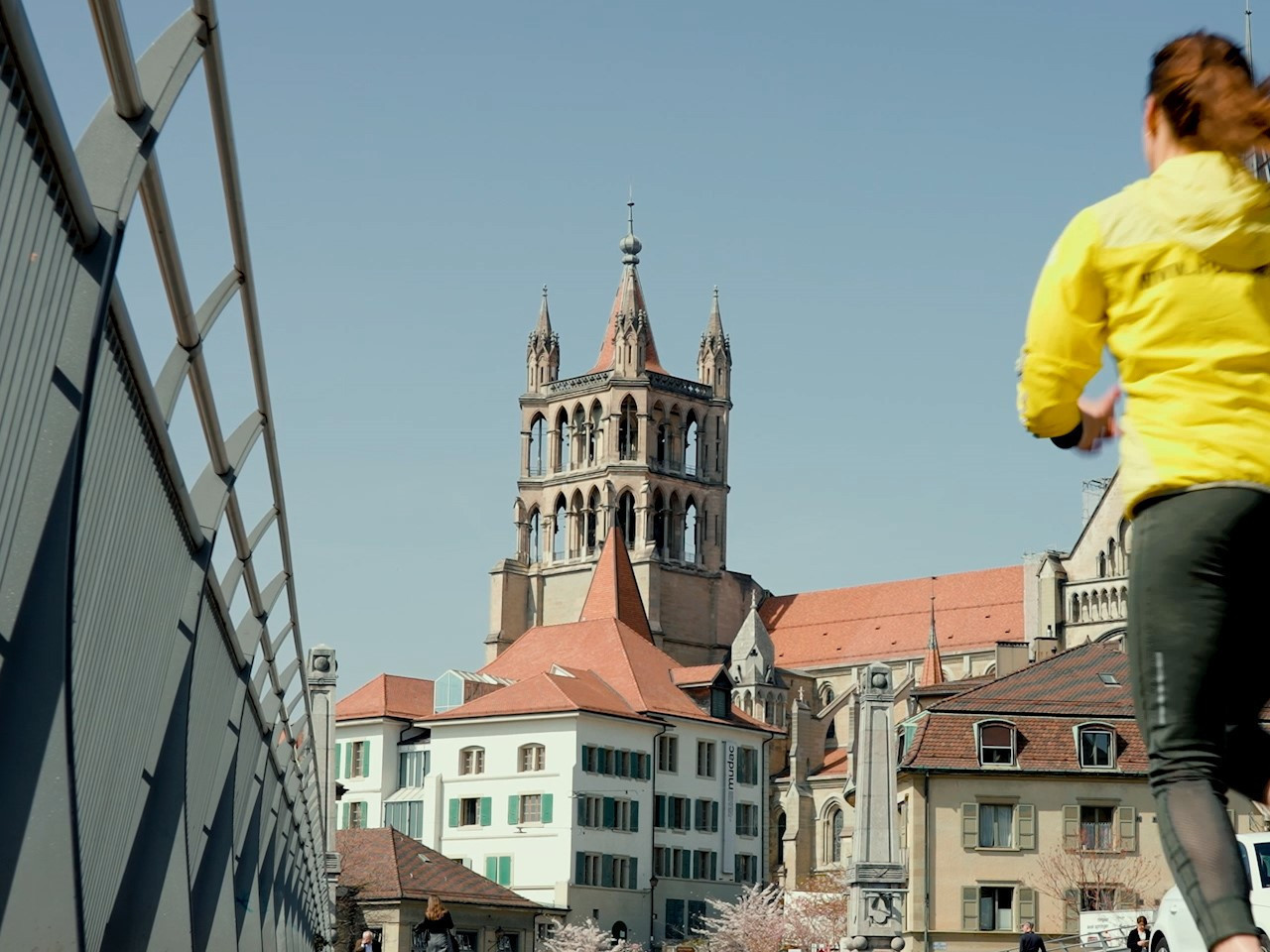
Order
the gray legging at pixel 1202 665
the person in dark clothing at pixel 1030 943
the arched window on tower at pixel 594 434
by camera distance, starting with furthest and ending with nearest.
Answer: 1. the arched window on tower at pixel 594 434
2. the person in dark clothing at pixel 1030 943
3. the gray legging at pixel 1202 665

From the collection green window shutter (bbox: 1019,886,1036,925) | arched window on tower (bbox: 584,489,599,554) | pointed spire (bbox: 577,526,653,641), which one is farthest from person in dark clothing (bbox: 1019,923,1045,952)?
arched window on tower (bbox: 584,489,599,554)

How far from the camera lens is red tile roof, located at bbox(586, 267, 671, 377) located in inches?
5039

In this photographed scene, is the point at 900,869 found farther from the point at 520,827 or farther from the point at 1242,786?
the point at 520,827

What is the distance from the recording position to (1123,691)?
6022cm

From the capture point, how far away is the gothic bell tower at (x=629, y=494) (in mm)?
120188

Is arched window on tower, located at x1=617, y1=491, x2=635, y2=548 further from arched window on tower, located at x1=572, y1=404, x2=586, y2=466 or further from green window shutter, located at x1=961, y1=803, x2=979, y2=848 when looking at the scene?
green window shutter, located at x1=961, y1=803, x2=979, y2=848

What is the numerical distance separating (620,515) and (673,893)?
1573 inches

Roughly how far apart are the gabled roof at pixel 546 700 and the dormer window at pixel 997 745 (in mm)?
27149

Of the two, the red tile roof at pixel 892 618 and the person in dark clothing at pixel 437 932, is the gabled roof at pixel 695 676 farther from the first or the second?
the person in dark clothing at pixel 437 932

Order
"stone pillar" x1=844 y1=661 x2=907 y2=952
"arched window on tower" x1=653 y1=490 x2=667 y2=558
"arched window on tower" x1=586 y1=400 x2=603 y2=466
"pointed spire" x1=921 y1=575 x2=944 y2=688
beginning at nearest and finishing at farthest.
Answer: "stone pillar" x1=844 y1=661 x2=907 y2=952 → "pointed spire" x1=921 y1=575 x2=944 y2=688 → "arched window on tower" x1=653 y1=490 x2=667 y2=558 → "arched window on tower" x1=586 y1=400 x2=603 y2=466

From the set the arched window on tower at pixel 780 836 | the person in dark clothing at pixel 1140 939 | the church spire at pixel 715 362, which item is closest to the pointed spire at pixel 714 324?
the church spire at pixel 715 362

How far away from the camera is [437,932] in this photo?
17.3 meters

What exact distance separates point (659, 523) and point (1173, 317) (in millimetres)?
121471

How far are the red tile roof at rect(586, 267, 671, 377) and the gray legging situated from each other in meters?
124
